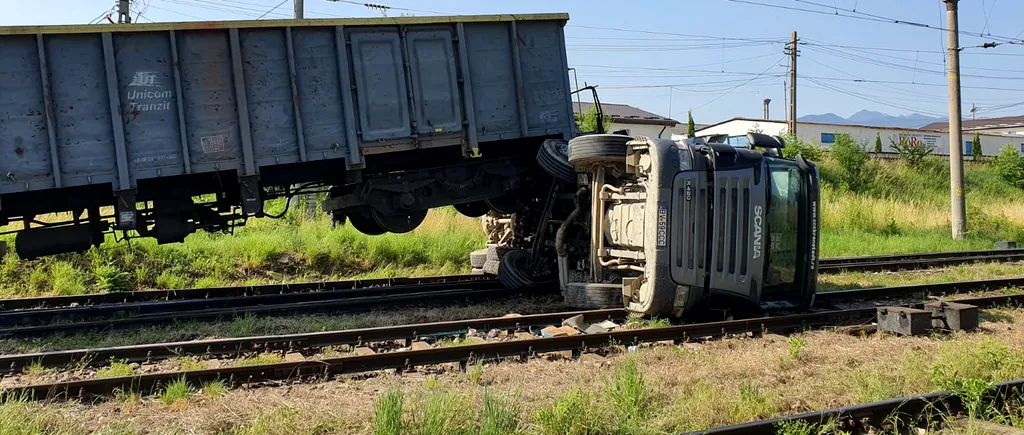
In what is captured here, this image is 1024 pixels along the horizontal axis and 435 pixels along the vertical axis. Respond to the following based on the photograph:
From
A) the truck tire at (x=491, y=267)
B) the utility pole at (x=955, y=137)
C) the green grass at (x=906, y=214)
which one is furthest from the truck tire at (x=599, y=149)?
the utility pole at (x=955, y=137)

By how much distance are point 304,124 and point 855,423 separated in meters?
6.63

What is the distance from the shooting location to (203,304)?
9.36 meters

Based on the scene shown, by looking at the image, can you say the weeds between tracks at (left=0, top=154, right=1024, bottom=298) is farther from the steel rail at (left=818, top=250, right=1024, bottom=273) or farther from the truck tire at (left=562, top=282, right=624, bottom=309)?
the truck tire at (left=562, top=282, right=624, bottom=309)

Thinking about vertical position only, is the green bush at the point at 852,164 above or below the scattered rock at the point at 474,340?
above

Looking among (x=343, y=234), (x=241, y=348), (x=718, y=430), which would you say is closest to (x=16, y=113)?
(x=241, y=348)

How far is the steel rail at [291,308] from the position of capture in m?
7.77

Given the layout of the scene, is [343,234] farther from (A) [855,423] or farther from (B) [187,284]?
(A) [855,423]

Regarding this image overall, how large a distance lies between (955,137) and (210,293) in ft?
62.4

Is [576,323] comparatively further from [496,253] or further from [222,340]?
[496,253]

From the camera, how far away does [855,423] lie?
4750mm

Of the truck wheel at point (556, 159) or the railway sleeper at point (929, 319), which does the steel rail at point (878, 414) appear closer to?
the railway sleeper at point (929, 319)

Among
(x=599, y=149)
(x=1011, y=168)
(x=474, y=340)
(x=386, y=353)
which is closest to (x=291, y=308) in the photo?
(x=474, y=340)

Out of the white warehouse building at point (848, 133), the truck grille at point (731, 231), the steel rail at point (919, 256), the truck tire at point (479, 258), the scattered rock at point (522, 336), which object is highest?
the white warehouse building at point (848, 133)

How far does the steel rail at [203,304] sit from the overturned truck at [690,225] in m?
2.41
